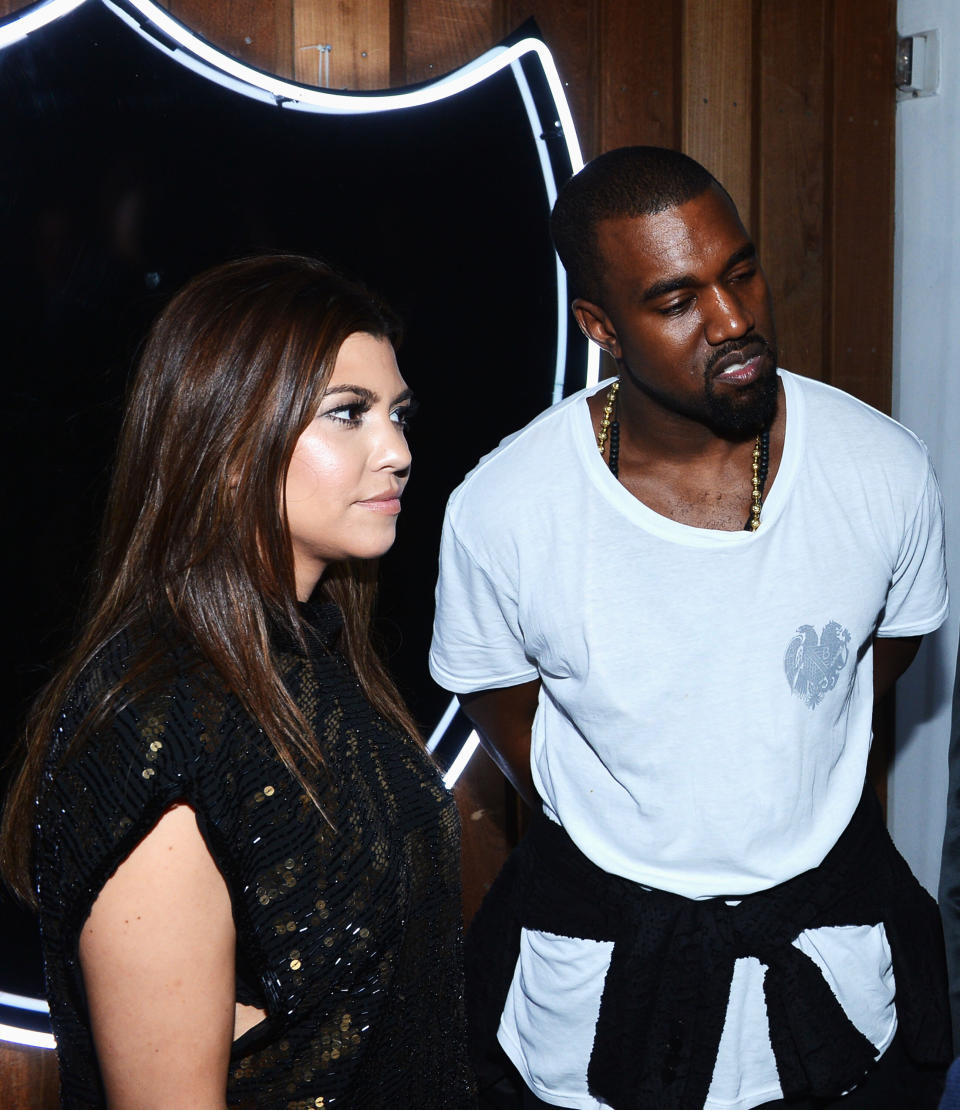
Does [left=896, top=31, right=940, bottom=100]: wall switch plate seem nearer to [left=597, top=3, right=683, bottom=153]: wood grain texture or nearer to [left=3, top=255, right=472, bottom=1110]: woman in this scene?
[left=597, top=3, right=683, bottom=153]: wood grain texture

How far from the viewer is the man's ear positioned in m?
1.61

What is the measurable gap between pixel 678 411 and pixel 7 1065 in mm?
1303

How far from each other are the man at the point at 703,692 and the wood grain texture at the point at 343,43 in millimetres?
406

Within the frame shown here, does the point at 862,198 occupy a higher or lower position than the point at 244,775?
higher

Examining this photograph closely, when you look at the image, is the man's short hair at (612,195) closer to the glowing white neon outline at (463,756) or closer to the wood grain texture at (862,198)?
the glowing white neon outline at (463,756)

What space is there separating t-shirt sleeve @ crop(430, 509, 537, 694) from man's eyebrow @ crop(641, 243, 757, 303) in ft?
1.35

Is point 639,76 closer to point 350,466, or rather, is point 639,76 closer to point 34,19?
point 34,19

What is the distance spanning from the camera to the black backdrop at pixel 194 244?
60.1 inches

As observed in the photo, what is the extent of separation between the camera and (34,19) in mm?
1478

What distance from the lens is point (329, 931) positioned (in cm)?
108

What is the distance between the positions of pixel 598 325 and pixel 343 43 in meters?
0.59

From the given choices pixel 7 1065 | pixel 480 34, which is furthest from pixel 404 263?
pixel 7 1065

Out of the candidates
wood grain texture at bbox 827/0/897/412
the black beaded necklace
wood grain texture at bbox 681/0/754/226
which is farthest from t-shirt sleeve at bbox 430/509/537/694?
wood grain texture at bbox 827/0/897/412

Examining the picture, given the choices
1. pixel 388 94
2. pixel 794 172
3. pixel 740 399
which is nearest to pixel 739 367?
pixel 740 399
